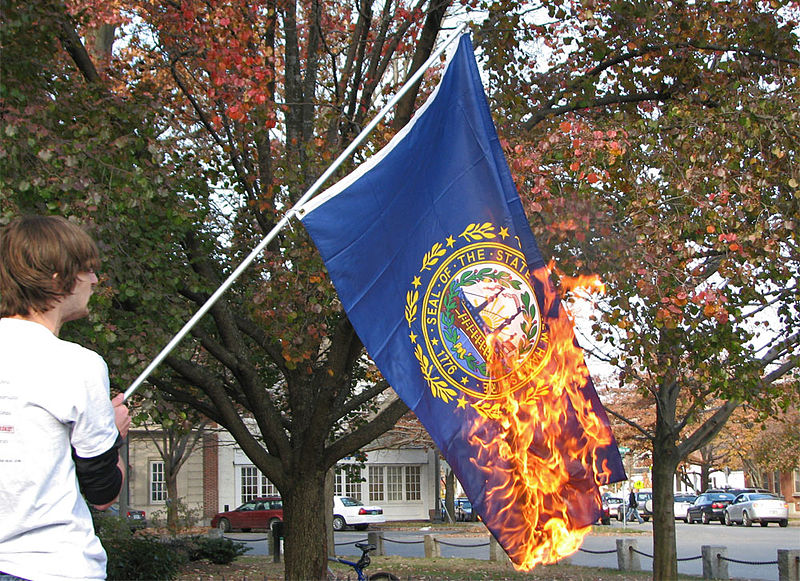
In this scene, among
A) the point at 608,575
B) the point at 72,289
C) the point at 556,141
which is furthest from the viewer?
the point at 608,575

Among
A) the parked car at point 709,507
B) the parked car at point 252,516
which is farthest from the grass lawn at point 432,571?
the parked car at point 709,507

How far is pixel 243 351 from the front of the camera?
10531 millimetres

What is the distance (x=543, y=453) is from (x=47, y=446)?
3.17m

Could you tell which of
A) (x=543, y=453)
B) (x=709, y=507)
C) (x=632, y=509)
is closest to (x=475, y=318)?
(x=543, y=453)

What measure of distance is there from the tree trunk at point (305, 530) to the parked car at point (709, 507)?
36.1m

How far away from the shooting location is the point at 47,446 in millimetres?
2350

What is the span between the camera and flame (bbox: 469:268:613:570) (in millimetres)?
4773

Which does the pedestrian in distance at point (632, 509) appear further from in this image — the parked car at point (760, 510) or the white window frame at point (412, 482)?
the white window frame at point (412, 482)

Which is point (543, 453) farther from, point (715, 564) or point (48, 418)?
point (715, 564)

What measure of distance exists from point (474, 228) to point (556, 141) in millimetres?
4233

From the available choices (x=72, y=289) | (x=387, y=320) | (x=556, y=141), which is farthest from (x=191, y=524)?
(x=72, y=289)

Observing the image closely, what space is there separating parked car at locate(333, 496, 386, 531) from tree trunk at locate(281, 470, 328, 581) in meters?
30.1

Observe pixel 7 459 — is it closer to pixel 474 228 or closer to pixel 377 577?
pixel 474 228

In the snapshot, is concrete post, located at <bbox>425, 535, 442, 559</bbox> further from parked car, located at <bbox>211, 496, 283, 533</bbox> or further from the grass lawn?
parked car, located at <bbox>211, 496, 283, 533</bbox>
